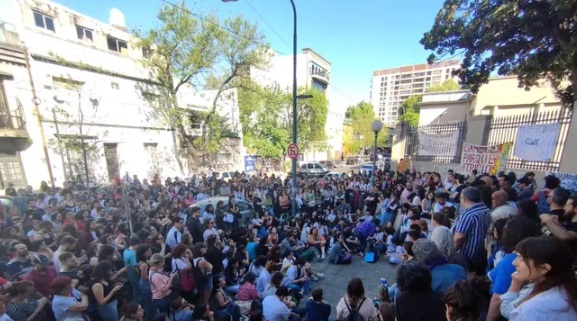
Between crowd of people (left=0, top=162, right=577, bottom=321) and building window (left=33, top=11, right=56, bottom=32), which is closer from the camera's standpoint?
crowd of people (left=0, top=162, right=577, bottom=321)

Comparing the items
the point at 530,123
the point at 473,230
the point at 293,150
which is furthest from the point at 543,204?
the point at 293,150

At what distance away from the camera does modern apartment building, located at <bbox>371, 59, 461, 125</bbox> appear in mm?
101719

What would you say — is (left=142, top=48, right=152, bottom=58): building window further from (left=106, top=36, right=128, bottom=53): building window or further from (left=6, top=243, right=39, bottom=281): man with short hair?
(left=6, top=243, right=39, bottom=281): man with short hair

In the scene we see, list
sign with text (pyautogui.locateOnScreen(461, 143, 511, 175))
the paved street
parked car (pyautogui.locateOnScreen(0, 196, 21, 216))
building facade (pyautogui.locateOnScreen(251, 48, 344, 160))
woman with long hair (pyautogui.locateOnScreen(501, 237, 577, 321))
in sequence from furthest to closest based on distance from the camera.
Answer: building facade (pyautogui.locateOnScreen(251, 48, 344, 160))
sign with text (pyautogui.locateOnScreen(461, 143, 511, 175))
parked car (pyautogui.locateOnScreen(0, 196, 21, 216))
the paved street
woman with long hair (pyautogui.locateOnScreen(501, 237, 577, 321))

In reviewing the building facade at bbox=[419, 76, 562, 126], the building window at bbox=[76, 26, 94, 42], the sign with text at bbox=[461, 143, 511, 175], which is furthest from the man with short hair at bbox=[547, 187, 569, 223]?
the building window at bbox=[76, 26, 94, 42]

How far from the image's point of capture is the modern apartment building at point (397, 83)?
334 ft

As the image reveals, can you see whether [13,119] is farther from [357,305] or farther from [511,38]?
[511,38]

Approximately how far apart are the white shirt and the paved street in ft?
5.26

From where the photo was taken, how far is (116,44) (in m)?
16.7

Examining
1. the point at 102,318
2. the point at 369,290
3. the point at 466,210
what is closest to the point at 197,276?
the point at 102,318

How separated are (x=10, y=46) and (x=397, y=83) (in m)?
117

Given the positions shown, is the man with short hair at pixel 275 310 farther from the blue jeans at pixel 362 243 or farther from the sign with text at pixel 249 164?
the sign with text at pixel 249 164

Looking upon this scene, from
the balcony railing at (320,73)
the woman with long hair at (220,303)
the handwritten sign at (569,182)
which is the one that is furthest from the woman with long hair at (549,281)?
the balcony railing at (320,73)

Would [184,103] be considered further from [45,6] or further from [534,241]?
[534,241]
